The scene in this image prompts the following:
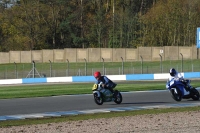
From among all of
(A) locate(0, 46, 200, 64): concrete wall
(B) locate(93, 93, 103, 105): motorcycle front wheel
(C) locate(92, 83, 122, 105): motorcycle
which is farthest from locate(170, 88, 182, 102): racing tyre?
(A) locate(0, 46, 200, 64): concrete wall

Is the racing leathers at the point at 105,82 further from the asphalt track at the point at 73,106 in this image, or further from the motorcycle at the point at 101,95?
the asphalt track at the point at 73,106

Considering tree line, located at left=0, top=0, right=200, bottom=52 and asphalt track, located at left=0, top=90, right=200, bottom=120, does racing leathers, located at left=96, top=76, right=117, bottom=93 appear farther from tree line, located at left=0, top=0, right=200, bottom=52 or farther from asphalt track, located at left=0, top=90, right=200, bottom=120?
tree line, located at left=0, top=0, right=200, bottom=52

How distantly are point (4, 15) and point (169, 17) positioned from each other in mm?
27531

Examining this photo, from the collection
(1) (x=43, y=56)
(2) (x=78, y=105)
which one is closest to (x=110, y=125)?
(2) (x=78, y=105)

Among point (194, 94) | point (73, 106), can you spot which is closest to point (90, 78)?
point (194, 94)

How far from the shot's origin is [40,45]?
257ft

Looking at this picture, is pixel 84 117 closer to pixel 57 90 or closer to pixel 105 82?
pixel 105 82

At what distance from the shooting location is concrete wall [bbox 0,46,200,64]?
178 ft

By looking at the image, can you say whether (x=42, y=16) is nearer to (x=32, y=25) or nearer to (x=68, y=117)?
(x=32, y=25)

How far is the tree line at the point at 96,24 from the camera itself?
68938 mm

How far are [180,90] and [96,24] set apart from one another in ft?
194

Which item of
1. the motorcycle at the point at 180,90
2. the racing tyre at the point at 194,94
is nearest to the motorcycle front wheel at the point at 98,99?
the motorcycle at the point at 180,90

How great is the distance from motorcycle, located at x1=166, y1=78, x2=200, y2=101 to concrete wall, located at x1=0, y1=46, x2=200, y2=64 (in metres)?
32.6

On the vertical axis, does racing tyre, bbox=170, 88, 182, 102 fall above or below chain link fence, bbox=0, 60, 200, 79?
below
